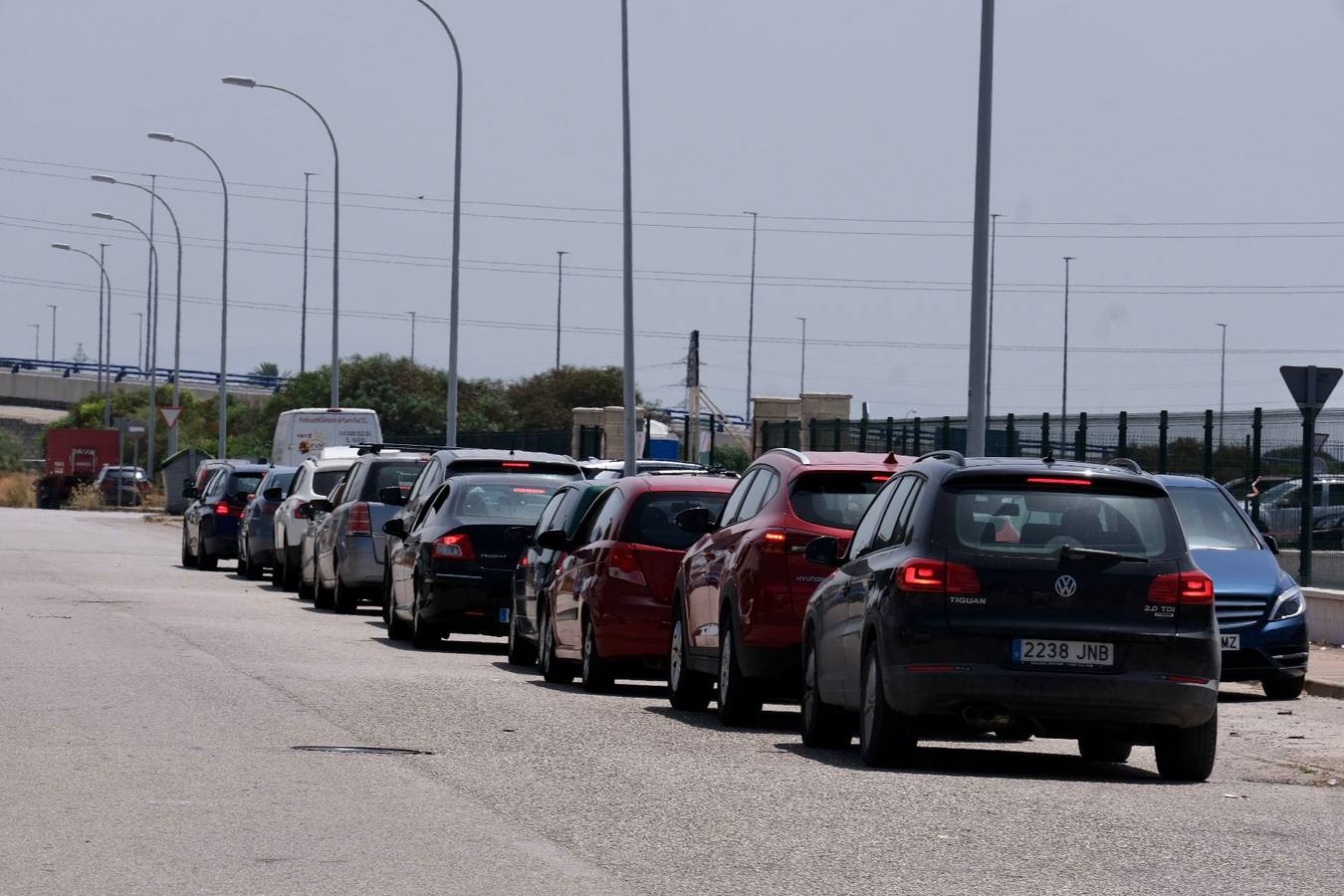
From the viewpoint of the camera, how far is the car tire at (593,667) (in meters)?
16.8

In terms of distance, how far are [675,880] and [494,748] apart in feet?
Result: 13.8

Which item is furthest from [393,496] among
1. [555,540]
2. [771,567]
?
[771,567]

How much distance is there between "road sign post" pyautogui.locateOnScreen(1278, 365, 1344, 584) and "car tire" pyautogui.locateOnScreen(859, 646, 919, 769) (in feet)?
37.4

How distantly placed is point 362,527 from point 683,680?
10879 millimetres

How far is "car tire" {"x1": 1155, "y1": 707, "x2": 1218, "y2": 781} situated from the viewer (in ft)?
39.3

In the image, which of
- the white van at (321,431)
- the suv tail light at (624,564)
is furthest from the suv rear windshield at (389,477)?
the white van at (321,431)

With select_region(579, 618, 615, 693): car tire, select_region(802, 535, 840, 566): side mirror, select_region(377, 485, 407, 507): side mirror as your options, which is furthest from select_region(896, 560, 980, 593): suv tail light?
select_region(377, 485, 407, 507): side mirror

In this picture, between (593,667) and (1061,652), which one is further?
(593,667)

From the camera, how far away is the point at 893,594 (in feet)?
38.4

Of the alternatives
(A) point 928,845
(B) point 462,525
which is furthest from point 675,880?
(B) point 462,525

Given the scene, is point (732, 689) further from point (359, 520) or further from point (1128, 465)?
point (359, 520)

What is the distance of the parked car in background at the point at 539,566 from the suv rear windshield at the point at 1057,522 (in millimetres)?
6530

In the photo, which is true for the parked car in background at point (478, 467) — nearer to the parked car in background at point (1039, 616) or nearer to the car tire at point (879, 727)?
the car tire at point (879, 727)

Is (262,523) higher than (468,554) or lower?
lower
